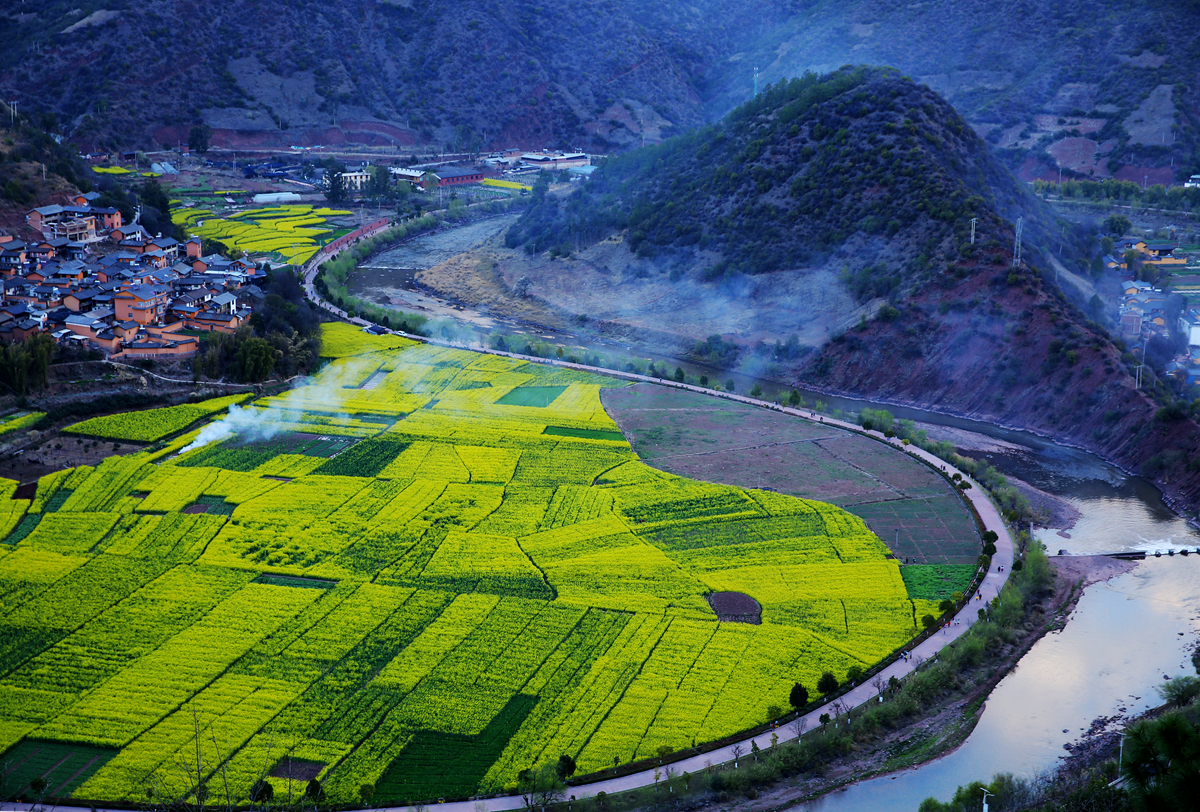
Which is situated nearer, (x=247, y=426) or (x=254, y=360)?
(x=247, y=426)

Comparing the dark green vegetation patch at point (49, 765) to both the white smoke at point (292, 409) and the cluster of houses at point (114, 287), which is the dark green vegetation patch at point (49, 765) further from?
the cluster of houses at point (114, 287)

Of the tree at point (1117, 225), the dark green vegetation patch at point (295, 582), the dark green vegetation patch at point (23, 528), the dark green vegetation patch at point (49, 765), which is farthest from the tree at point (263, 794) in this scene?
the tree at point (1117, 225)

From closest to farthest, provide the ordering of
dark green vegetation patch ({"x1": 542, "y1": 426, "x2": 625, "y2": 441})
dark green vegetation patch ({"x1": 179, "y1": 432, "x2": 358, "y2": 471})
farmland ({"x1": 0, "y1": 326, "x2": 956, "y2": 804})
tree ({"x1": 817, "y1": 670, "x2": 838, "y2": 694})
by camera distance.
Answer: farmland ({"x1": 0, "y1": 326, "x2": 956, "y2": 804}) < tree ({"x1": 817, "y1": 670, "x2": 838, "y2": 694}) < dark green vegetation patch ({"x1": 179, "y1": 432, "x2": 358, "y2": 471}) < dark green vegetation patch ({"x1": 542, "y1": 426, "x2": 625, "y2": 441})

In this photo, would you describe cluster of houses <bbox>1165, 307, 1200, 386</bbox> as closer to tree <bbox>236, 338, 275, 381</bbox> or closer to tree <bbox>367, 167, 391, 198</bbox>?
tree <bbox>236, 338, 275, 381</bbox>

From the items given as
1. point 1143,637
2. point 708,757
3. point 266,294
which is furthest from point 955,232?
point 708,757

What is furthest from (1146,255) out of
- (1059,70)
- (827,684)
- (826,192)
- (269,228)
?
(269,228)

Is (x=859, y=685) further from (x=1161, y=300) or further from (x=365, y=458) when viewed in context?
(x=1161, y=300)

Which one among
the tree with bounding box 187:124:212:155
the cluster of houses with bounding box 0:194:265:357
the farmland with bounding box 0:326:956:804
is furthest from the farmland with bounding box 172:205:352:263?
the farmland with bounding box 0:326:956:804
